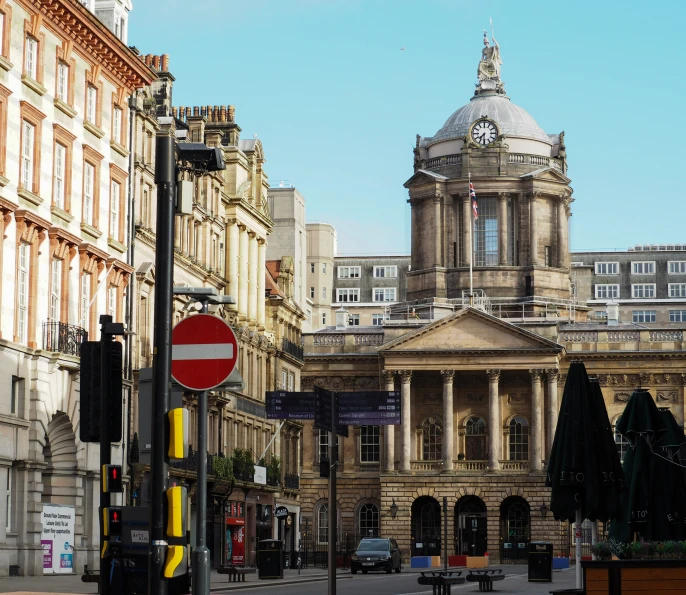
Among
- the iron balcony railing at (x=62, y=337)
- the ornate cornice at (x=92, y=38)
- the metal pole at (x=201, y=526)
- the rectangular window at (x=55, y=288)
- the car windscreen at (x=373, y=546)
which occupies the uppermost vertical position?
the ornate cornice at (x=92, y=38)

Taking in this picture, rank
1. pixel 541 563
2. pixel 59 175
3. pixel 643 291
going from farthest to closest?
pixel 643 291
pixel 541 563
pixel 59 175

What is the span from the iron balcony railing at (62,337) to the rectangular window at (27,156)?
165 inches

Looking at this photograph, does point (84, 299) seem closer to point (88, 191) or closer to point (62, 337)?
point (62, 337)

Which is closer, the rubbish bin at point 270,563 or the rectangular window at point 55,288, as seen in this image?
the rectangular window at point 55,288

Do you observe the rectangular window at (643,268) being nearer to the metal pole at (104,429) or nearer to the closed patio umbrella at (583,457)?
the closed patio umbrella at (583,457)

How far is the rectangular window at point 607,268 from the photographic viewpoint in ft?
540

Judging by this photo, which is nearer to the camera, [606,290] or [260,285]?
[260,285]

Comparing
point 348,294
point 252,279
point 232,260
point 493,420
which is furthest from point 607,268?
point 232,260

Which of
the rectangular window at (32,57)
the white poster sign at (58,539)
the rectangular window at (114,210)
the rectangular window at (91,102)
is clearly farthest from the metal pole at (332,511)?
the rectangular window at (114,210)

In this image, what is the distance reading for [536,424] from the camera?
107m

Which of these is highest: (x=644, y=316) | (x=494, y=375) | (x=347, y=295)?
(x=347, y=295)

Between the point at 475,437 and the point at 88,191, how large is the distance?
63.3 m

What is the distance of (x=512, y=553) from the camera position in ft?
349

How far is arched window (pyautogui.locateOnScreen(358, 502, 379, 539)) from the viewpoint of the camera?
111625 mm
